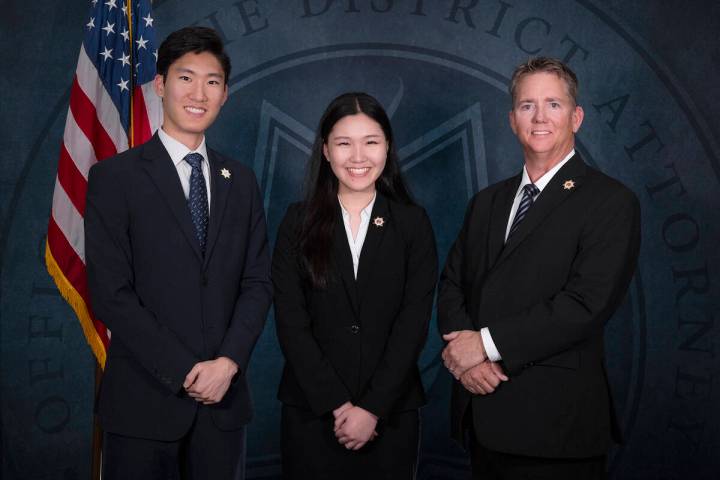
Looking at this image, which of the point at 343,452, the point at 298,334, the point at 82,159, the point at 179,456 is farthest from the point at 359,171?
the point at 82,159

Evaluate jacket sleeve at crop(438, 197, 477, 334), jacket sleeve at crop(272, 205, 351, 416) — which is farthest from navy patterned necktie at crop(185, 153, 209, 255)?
jacket sleeve at crop(438, 197, 477, 334)

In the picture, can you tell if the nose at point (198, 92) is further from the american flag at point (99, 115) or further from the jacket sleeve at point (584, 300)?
the jacket sleeve at point (584, 300)

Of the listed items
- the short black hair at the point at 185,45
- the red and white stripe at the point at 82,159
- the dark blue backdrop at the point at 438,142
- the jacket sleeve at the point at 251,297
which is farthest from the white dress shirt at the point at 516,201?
the red and white stripe at the point at 82,159

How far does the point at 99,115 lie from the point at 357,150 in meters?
1.34

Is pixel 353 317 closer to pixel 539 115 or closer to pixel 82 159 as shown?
pixel 539 115

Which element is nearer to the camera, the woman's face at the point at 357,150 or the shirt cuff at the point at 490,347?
the shirt cuff at the point at 490,347

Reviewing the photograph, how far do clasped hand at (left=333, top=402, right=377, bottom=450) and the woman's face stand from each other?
76 cm

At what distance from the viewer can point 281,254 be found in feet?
8.34

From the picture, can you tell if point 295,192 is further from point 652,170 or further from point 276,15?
point 652,170

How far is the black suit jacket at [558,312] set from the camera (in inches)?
88.7

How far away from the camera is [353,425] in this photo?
93.1 inches

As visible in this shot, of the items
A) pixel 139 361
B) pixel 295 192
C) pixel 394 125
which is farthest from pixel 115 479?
pixel 394 125

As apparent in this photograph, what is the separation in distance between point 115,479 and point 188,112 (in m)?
1.20

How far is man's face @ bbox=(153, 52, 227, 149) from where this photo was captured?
246 cm
